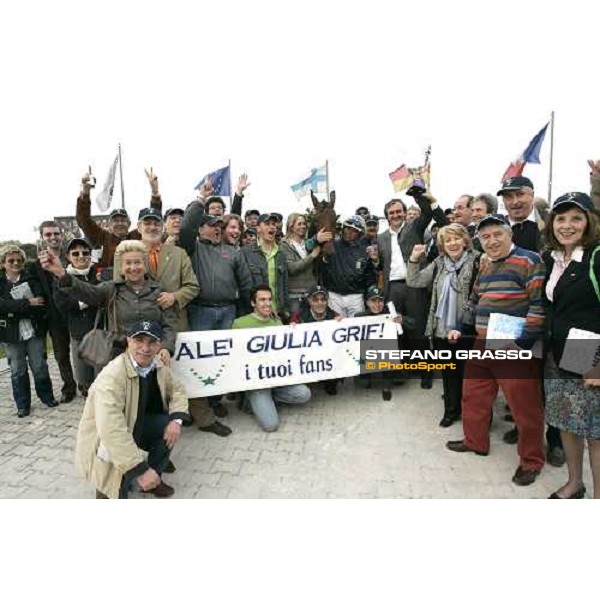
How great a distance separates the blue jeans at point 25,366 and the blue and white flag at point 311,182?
6.45m

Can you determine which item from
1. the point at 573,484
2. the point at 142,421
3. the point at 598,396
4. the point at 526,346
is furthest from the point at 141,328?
the point at 573,484

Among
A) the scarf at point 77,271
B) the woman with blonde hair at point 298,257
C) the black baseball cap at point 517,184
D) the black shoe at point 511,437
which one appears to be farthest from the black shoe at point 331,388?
the scarf at point 77,271

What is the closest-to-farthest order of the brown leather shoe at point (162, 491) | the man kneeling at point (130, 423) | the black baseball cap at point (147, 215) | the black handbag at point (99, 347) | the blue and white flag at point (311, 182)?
the man kneeling at point (130, 423) < the brown leather shoe at point (162, 491) < the black handbag at point (99, 347) < the black baseball cap at point (147, 215) < the blue and white flag at point (311, 182)

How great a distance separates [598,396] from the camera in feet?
8.80

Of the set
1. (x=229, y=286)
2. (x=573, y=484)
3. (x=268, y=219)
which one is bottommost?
(x=573, y=484)

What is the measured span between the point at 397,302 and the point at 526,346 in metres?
2.17

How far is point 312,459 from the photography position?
3725 millimetres

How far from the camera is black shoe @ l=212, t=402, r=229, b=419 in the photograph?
4719 mm

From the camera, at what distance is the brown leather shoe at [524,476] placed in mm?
3275

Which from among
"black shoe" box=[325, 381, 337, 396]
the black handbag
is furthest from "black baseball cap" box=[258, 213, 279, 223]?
"black shoe" box=[325, 381, 337, 396]

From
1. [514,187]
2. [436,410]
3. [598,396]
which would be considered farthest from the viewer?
[436,410]

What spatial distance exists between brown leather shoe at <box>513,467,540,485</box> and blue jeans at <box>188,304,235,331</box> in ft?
10.3

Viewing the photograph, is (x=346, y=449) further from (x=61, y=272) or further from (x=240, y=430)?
(x=61, y=272)

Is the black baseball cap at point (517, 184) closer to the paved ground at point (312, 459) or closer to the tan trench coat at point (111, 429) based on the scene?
the paved ground at point (312, 459)
